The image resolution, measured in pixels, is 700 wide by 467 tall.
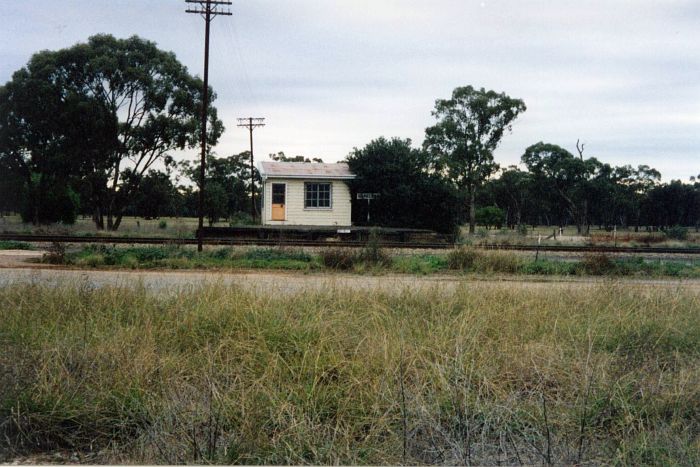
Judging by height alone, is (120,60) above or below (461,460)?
above

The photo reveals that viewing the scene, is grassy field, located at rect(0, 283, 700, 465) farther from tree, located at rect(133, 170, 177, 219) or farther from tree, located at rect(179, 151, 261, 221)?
tree, located at rect(179, 151, 261, 221)

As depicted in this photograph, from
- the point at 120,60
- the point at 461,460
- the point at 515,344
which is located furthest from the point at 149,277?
the point at 461,460

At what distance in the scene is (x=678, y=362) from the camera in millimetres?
5492

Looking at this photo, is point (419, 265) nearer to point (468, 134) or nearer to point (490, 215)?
point (468, 134)

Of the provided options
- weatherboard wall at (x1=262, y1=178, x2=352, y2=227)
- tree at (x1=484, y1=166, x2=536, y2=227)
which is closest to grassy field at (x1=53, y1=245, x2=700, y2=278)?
tree at (x1=484, y1=166, x2=536, y2=227)

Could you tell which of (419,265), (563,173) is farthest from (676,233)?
(419,265)

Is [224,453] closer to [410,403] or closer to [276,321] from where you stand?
[410,403]

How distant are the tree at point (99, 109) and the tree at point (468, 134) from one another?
28.2 feet

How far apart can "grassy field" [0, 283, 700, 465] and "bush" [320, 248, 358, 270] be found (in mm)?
8375

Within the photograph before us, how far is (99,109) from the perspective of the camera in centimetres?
1110

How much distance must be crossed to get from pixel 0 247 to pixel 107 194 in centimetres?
355

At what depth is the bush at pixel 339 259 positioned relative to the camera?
15.2m

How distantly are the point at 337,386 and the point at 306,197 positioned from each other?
23.1 m

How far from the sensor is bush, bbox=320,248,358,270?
49.9ft
